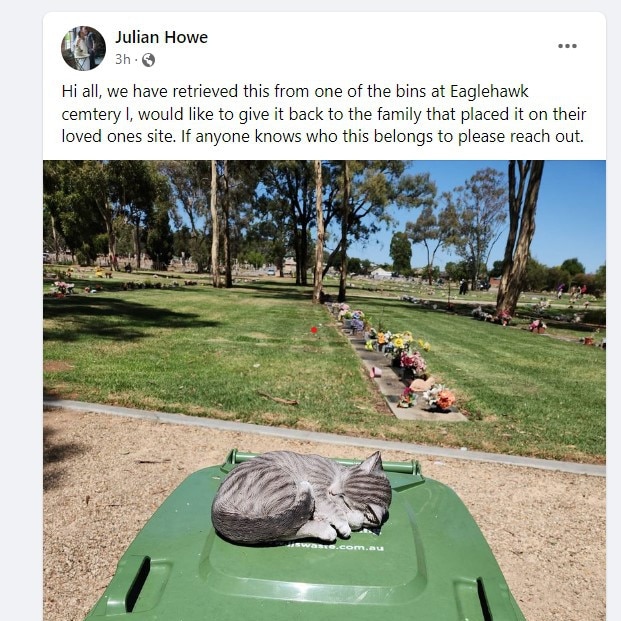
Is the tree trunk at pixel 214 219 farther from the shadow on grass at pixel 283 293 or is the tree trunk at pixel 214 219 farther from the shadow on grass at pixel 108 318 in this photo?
the shadow on grass at pixel 108 318

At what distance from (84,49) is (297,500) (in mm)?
5237

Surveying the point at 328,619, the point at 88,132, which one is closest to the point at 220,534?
the point at 328,619

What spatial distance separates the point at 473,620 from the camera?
6.00ft

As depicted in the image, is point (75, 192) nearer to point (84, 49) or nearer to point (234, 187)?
point (234, 187)

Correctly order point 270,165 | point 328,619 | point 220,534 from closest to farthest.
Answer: point 328,619, point 220,534, point 270,165

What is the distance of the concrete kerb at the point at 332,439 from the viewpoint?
15.7ft

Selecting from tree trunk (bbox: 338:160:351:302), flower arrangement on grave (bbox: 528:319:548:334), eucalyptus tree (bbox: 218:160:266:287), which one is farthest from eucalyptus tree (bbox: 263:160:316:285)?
flower arrangement on grave (bbox: 528:319:548:334)

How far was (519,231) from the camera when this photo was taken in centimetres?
1961

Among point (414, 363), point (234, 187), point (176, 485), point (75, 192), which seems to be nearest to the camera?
point (176, 485)

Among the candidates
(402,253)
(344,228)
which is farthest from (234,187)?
(402,253)

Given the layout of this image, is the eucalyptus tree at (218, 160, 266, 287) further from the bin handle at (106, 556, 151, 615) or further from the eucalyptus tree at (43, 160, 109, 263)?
the bin handle at (106, 556, 151, 615)

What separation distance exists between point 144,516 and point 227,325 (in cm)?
1017

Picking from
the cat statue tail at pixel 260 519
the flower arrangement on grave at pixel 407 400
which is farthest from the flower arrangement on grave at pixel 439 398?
the cat statue tail at pixel 260 519

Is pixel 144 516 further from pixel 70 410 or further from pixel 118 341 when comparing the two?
pixel 118 341
